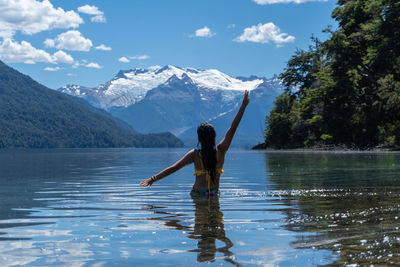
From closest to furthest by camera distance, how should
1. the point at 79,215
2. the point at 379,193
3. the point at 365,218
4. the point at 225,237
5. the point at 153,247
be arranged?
the point at 153,247, the point at 225,237, the point at 365,218, the point at 79,215, the point at 379,193

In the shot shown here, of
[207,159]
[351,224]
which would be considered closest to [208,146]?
[207,159]

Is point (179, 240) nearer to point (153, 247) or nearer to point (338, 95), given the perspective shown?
point (153, 247)

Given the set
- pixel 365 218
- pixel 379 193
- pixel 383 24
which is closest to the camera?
pixel 365 218

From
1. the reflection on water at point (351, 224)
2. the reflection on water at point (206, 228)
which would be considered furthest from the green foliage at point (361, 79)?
the reflection on water at point (206, 228)

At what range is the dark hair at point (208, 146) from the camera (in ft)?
36.9

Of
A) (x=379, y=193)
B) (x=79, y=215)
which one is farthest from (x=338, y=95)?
(x=79, y=215)

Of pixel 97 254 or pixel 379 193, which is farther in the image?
pixel 379 193

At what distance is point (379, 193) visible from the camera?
16500mm

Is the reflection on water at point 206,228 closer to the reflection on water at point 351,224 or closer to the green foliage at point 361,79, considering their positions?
the reflection on water at point 351,224

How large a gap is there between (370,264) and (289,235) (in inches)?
98.8

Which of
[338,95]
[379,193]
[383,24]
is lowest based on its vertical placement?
[379,193]

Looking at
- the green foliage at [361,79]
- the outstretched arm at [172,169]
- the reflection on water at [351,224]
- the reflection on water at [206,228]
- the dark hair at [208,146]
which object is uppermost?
the green foliage at [361,79]

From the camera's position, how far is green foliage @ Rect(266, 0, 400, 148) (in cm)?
6912

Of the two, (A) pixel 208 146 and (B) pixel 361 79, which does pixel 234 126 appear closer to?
(A) pixel 208 146
